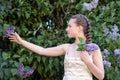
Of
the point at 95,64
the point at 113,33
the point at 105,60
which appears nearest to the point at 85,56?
the point at 95,64

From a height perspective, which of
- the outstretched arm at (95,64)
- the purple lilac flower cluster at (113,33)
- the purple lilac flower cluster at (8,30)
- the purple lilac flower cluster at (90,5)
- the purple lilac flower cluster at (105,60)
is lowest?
the purple lilac flower cluster at (105,60)

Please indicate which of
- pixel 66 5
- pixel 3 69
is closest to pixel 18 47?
pixel 3 69

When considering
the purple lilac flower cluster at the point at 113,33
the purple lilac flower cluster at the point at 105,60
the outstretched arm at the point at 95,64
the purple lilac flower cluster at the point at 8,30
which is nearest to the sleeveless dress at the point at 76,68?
the outstretched arm at the point at 95,64

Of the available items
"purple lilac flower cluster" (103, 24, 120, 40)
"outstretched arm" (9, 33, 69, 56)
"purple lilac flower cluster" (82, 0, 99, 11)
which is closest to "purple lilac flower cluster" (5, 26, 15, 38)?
"outstretched arm" (9, 33, 69, 56)

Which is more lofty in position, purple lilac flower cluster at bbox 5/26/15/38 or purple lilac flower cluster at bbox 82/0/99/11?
purple lilac flower cluster at bbox 82/0/99/11

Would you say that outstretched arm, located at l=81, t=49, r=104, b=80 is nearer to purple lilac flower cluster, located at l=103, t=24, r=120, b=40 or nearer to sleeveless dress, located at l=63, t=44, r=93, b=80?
sleeveless dress, located at l=63, t=44, r=93, b=80

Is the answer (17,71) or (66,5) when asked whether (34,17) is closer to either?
(66,5)

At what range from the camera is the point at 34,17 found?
4.16 m

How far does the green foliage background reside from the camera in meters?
3.82

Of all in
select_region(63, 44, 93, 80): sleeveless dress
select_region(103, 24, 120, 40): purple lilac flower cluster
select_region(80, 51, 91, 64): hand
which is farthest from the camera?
select_region(103, 24, 120, 40): purple lilac flower cluster

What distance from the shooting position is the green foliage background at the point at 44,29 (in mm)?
3818

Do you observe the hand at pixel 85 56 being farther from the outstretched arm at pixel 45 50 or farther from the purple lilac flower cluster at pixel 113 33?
the purple lilac flower cluster at pixel 113 33

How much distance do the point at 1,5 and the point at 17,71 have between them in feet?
2.35

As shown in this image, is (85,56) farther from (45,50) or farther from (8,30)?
(8,30)
